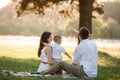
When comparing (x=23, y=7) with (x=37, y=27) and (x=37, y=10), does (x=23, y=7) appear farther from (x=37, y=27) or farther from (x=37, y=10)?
(x=37, y=27)

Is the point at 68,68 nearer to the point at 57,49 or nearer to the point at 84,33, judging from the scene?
the point at 57,49

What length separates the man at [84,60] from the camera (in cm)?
1171

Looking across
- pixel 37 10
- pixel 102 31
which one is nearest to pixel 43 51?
pixel 37 10

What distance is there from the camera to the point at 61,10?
2922cm

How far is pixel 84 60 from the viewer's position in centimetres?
1178

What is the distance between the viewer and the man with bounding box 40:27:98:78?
11.7 metres

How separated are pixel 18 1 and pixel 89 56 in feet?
55.4

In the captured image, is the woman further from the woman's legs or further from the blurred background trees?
the blurred background trees

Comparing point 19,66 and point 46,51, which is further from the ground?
point 46,51

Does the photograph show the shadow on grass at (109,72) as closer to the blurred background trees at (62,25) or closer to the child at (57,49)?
the child at (57,49)

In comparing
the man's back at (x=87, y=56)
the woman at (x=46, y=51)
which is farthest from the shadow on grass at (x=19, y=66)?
the man's back at (x=87, y=56)

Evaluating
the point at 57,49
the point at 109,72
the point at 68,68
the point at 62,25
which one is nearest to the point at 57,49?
the point at 57,49

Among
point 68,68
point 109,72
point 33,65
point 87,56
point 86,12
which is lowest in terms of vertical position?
point 109,72

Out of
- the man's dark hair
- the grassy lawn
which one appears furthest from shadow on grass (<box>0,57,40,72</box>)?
the man's dark hair
